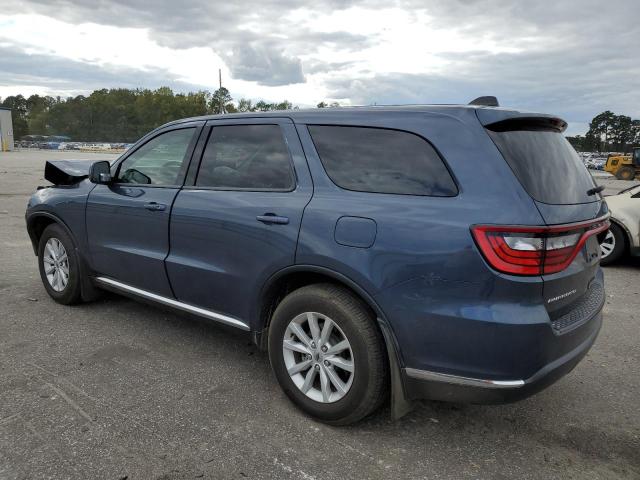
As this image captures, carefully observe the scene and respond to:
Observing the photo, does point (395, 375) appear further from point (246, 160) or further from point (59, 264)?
point (59, 264)

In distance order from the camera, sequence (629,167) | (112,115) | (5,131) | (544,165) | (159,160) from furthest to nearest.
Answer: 1. (112,115)
2. (5,131)
3. (629,167)
4. (159,160)
5. (544,165)

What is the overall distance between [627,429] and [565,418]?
0.32 meters

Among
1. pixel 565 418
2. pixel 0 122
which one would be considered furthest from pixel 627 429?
pixel 0 122

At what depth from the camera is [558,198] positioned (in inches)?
96.7

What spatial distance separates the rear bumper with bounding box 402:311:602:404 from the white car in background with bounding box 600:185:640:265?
209 inches

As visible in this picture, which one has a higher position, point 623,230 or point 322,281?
point 322,281

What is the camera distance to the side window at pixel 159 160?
371 cm

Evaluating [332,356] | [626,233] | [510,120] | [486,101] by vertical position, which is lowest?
[332,356]

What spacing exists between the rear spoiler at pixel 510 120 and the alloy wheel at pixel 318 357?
1291mm

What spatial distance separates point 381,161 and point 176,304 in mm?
1873

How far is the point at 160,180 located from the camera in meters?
3.81

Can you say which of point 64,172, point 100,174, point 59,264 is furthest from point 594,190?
point 59,264

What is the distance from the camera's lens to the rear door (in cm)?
295

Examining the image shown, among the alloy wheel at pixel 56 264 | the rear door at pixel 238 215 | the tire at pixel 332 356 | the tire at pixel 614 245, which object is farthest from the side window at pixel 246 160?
the tire at pixel 614 245
